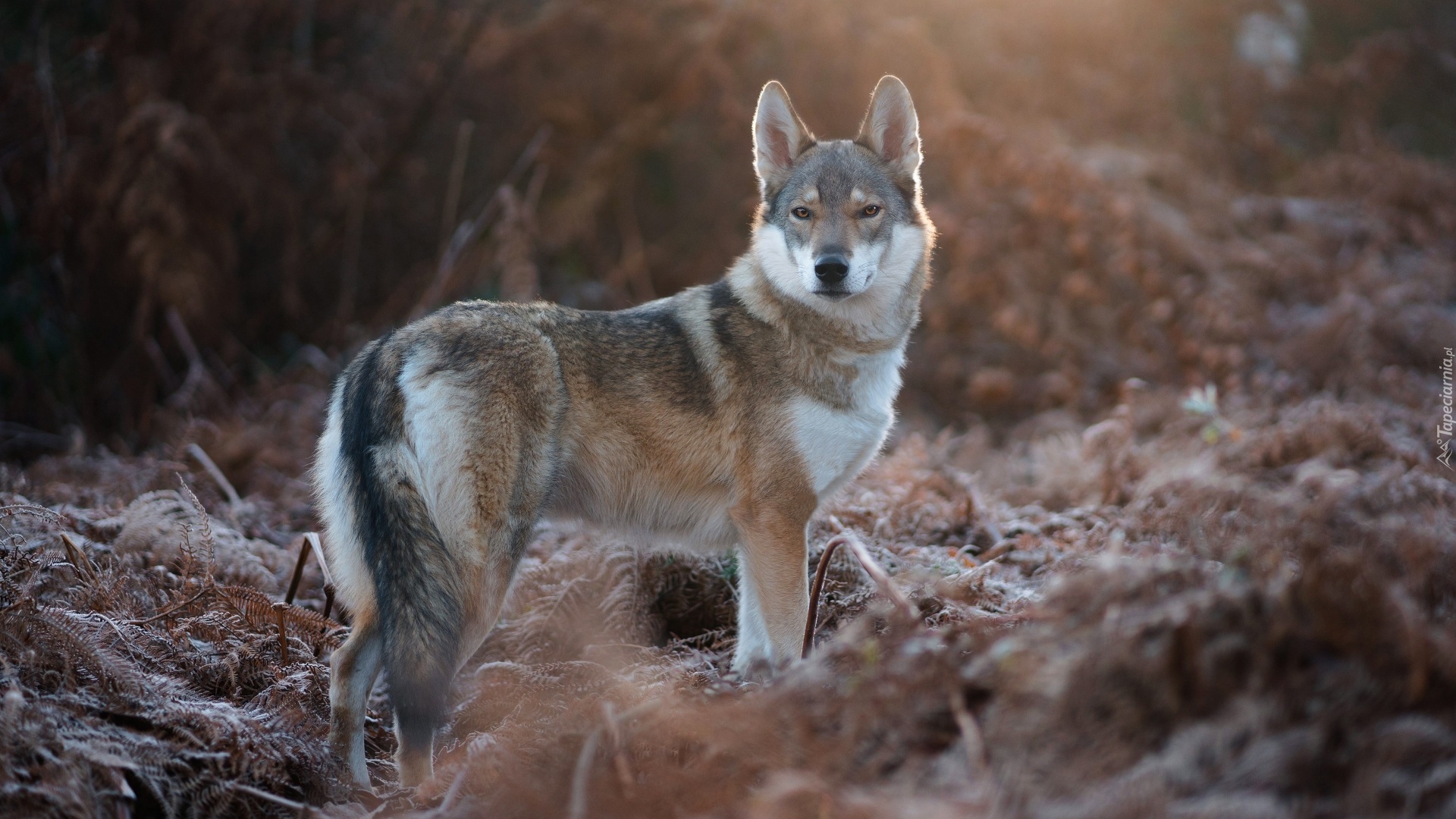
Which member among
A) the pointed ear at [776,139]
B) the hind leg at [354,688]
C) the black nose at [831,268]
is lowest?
the hind leg at [354,688]

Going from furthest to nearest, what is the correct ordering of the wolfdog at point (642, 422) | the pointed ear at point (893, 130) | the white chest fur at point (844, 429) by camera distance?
the pointed ear at point (893, 130), the white chest fur at point (844, 429), the wolfdog at point (642, 422)

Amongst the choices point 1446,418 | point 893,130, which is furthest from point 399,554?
point 1446,418

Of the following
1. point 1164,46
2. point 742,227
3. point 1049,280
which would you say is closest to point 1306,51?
point 1164,46

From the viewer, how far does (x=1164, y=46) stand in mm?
12602

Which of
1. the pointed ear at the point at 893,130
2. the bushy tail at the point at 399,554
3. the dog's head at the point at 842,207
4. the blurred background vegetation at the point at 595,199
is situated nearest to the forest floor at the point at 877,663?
the bushy tail at the point at 399,554

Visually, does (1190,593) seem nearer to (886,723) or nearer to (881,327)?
(886,723)

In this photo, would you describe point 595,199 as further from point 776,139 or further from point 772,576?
point 772,576

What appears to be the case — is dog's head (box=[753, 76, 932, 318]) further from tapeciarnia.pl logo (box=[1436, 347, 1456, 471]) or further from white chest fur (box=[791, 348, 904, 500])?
tapeciarnia.pl logo (box=[1436, 347, 1456, 471])

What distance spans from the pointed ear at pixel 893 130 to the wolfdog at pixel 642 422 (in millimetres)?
13

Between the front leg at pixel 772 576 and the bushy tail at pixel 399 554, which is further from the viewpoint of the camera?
the front leg at pixel 772 576

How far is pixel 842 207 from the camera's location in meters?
4.62

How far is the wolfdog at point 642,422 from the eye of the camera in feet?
11.5

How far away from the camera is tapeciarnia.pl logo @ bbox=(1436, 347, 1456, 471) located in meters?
5.54

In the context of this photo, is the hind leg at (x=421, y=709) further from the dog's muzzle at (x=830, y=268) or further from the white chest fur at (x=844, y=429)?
the dog's muzzle at (x=830, y=268)
